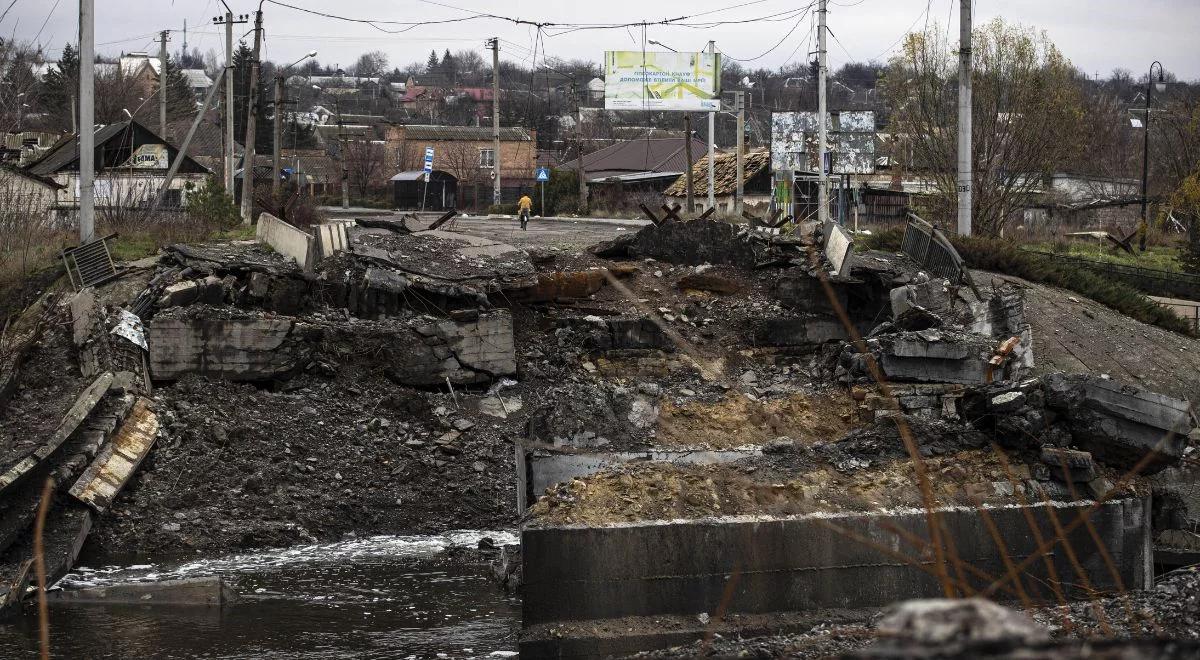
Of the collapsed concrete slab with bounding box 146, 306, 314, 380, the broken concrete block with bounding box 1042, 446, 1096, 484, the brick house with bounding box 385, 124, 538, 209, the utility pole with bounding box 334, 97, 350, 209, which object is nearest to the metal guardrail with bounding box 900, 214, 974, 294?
the broken concrete block with bounding box 1042, 446, 1096, 484

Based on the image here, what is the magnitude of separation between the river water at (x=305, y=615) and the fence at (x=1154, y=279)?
732 inches

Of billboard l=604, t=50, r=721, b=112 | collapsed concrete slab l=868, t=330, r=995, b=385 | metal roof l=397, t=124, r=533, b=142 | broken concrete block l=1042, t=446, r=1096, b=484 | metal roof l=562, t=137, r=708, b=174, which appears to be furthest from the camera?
metal roof l=397, t=124, r=533, b=142

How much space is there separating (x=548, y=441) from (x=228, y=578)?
4.59 metres

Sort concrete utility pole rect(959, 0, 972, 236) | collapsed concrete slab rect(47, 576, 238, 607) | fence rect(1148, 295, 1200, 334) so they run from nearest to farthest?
collapsed concrete slab rect(47, 576, 238, 607), concrete utility pole rect(959, 0, 972, 236), fence rect(1148, 295, 1200, 334)

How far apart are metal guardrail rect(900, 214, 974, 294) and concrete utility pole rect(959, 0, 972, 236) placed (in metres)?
0.85

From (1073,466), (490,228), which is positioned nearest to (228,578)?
(1073,466)

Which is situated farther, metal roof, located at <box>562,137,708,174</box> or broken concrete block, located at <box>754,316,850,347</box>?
metal roof, located at <box>562,137,708,174</box>

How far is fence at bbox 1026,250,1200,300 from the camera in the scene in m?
26.3

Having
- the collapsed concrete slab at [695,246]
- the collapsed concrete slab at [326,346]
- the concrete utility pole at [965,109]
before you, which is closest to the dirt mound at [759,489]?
the collapsed concrete slab at [326,346]

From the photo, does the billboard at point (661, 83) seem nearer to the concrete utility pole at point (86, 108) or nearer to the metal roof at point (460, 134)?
the metal roof at point (460, 134)

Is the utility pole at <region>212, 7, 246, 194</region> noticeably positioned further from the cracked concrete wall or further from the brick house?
the brick house

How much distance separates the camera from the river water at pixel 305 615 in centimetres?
988

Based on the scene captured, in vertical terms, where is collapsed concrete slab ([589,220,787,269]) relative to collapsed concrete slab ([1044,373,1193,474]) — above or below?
above

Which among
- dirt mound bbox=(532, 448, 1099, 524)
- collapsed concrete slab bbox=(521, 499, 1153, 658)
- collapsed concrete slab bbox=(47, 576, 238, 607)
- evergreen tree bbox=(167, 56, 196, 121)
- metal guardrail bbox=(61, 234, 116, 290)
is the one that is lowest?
collapsed concrete slab bbox=(47, 576, 238, 607)
